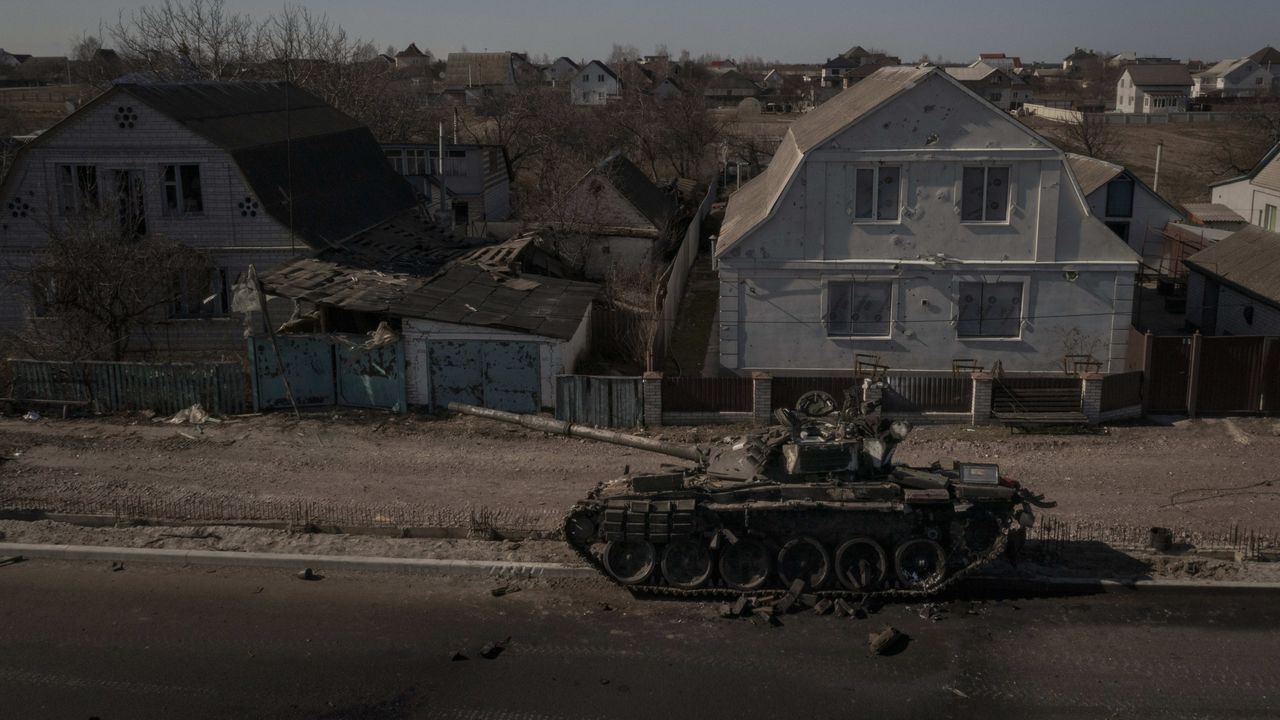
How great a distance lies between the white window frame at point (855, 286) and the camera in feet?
81.7

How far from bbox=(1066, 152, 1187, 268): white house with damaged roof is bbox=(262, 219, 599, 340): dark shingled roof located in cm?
1926

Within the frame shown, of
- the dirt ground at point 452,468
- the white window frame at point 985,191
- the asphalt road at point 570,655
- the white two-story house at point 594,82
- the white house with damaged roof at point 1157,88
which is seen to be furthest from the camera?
the white two-story house at point 594,82

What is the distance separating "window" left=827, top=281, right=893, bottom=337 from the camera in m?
25.0

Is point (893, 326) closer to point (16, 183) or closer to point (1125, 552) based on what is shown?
point (1125, 552)

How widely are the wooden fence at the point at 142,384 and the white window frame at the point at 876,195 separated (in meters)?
13.2

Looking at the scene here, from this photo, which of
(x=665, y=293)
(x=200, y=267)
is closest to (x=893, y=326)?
(x=665, y=293)

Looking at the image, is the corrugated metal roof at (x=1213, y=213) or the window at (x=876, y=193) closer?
the window at (x=876, y=193)

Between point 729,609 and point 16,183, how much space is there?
70.2 ft

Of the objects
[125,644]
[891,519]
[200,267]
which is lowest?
[125,644]

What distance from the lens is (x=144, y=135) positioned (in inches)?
1077

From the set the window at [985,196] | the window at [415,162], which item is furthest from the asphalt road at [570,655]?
the window at [415,162]

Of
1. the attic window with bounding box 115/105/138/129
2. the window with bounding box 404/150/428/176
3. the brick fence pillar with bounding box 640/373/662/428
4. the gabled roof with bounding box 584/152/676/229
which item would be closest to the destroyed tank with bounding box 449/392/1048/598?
the brick fence pillar with bounding box 640/373/662/428

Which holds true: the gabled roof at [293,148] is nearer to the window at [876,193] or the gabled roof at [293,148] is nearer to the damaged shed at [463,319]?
the damaged shed at [463,319]

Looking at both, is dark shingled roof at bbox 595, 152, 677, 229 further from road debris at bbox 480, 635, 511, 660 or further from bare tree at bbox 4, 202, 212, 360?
road debris at bbox 480, 635, 511, 660
